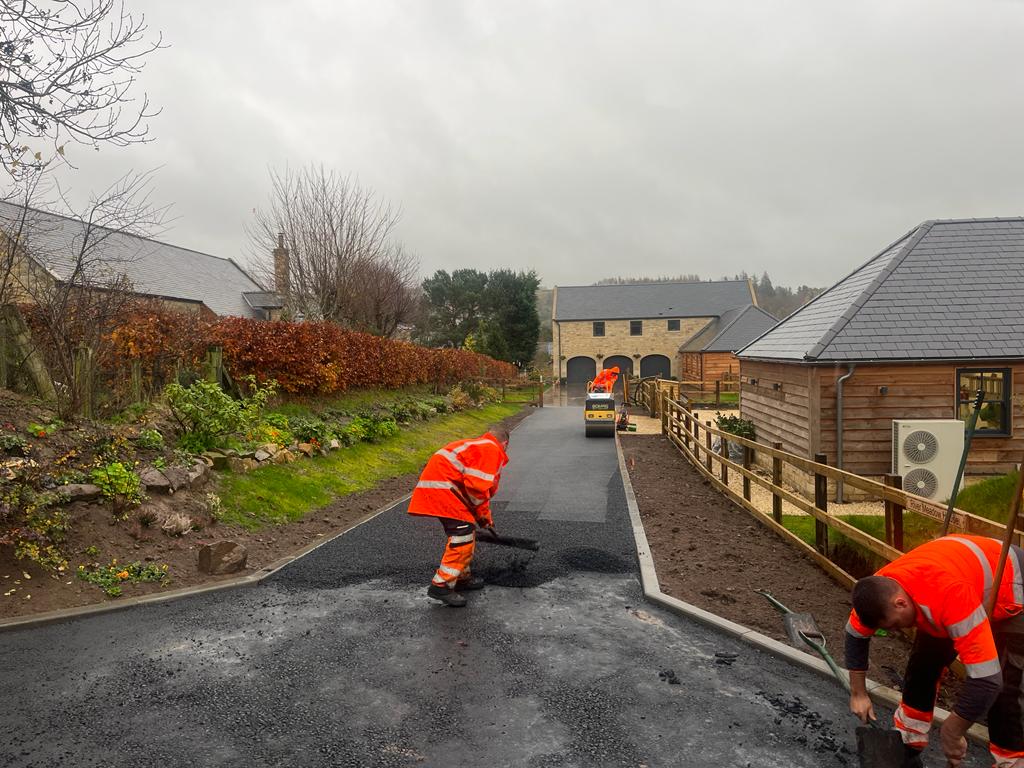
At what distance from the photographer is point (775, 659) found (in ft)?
15.6

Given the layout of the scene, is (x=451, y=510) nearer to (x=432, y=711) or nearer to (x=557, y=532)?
(x=432, y=711)

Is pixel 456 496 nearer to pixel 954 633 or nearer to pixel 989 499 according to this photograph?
pixel 954 633

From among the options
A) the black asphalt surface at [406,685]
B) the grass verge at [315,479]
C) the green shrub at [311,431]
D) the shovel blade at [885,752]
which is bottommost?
the black asphalt surface at [406,685]

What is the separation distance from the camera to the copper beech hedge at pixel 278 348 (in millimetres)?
10219

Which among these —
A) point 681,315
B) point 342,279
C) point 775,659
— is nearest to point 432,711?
point 775,659

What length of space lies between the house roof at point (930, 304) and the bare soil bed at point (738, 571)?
14.2ft

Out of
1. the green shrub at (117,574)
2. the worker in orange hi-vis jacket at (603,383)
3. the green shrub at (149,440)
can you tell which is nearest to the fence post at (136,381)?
the green shrub at (149,440)

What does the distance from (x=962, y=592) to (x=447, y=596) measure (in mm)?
4029

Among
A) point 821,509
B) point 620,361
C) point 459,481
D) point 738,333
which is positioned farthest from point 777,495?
point 620,361

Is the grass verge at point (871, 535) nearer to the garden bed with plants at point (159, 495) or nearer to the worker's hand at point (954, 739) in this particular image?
the worker's hand at point (954, 739)

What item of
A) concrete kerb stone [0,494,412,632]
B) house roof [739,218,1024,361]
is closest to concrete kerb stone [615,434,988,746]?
concrete kerb stone [0,494,412,632]

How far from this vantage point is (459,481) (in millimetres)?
5883

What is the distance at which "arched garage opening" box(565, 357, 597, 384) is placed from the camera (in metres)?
51.4

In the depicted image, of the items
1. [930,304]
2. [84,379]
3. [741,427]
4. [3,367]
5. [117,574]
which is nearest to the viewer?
[117,574]
